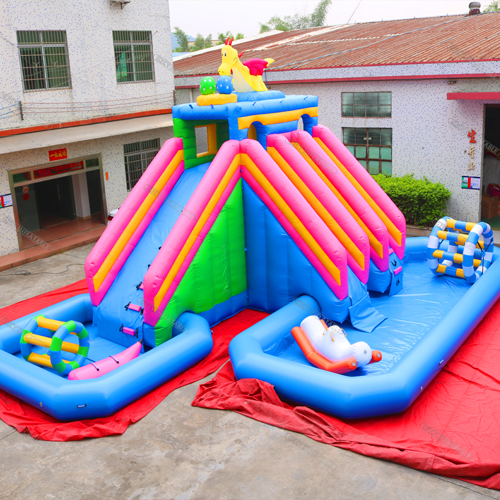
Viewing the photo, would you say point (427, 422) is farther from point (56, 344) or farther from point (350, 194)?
point (56, 344)

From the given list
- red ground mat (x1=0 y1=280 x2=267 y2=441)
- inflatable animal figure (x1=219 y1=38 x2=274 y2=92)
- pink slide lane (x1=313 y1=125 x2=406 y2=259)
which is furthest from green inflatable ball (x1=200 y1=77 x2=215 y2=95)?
red ground mat (x1=0 y1=280 x2=267 y2=441)

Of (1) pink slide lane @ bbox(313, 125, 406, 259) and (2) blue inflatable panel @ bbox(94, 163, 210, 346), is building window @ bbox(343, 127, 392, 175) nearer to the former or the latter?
(1) pink slide lane @ bbox(313, 125, 406, 259)

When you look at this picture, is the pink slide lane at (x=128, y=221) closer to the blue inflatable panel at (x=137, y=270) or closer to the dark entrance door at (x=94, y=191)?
the blue inflatable panel at (x=137, y=270)

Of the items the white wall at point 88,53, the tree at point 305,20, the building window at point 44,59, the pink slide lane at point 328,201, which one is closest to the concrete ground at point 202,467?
the pink slide lane at point 328,201

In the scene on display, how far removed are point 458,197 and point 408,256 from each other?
307 centimetres

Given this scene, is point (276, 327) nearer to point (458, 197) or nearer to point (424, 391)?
point (424, 391)

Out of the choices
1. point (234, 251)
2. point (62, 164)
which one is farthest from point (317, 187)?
point (62, 164)

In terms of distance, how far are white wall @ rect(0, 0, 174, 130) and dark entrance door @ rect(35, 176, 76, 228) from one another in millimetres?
2383

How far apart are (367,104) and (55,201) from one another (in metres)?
8.73

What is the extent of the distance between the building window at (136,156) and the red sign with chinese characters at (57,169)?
1460 mm

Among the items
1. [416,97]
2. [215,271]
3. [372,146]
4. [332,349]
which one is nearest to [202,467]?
[332,349]

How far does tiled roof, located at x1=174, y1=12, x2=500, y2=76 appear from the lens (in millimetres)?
14203

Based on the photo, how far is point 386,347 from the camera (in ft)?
→ 26.8

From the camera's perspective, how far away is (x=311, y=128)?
10.4 meters
